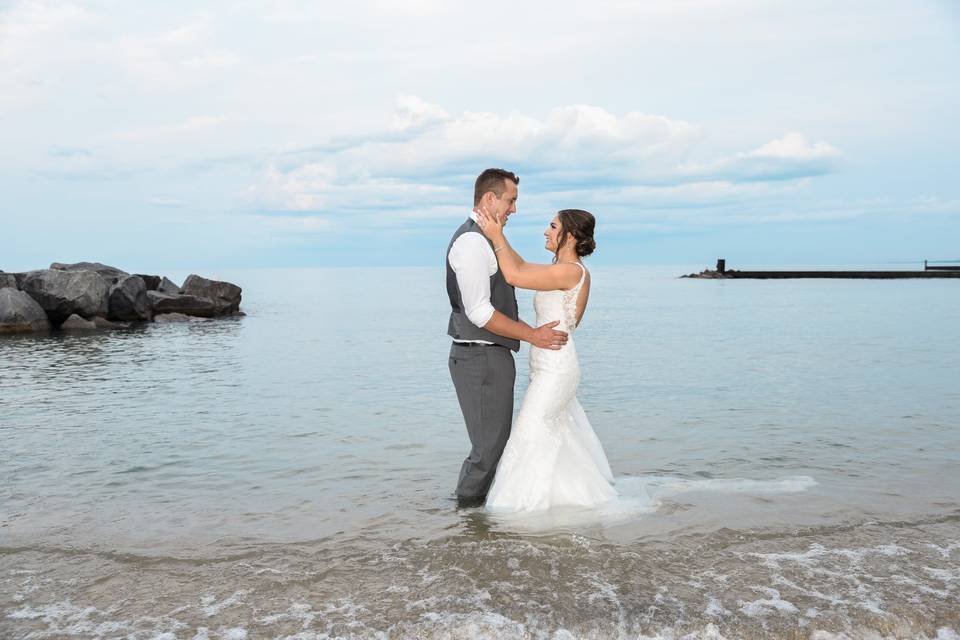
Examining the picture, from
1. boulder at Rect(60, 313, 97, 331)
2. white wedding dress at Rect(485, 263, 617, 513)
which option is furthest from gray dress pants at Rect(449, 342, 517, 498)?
boulder at Rect(60, 313, 97, 331)

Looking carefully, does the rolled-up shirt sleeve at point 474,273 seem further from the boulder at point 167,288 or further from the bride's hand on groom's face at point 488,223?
the boulder at point 167,288

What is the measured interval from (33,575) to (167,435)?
4746 millimetres

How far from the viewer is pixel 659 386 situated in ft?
46.2

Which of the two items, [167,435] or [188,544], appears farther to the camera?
[167,435]

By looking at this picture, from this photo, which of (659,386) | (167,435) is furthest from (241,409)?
(659,386)

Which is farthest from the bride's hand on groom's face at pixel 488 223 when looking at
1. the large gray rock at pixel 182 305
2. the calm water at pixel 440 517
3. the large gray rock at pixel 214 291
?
→ the large gray rock at pixel 214 291

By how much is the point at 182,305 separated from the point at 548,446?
2738 centimetres

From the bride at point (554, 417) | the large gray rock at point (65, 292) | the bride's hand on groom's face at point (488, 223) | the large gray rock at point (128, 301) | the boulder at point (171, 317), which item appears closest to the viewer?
the bride's hand on groom's face at point (488, 223)

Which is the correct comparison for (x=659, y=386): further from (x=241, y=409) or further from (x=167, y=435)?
(x=167, y=435)

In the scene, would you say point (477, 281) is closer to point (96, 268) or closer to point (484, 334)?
point (484, 334)

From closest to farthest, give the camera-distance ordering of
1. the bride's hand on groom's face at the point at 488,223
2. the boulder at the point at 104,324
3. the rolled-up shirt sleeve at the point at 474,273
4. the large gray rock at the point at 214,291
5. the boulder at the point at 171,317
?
the rolled-up shirt sleeve at the point at 474,273
the bride's hand on groom's face at the point at 488,223
the boulder at the point at 104,324
the boulder at the point at 171,317
the large gray rock at the point at 214,291

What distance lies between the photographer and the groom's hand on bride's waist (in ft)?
19.2

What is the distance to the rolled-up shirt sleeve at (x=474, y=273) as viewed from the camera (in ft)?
17.8

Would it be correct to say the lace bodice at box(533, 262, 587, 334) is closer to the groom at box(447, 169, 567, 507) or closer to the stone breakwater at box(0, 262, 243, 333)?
the groom at box(447, 169, 567, 507)
